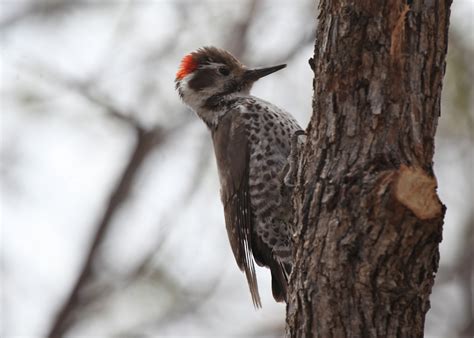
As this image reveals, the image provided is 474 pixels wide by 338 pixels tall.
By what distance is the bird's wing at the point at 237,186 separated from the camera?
6.03 metres

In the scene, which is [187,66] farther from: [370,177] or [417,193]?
[417,193]

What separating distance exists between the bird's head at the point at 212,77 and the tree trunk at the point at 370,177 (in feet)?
9.72

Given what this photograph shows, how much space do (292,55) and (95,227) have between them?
10.0 feet

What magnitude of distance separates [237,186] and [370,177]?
2887 millimetres

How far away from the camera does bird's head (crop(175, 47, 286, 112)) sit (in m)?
6.62

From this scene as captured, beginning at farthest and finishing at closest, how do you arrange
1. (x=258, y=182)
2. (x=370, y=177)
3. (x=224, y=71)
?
1. (x=224, y=71)
2. (x=258, y=182)
3. (x=370, y=177)

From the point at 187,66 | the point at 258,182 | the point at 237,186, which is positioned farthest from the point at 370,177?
the point at 187,66

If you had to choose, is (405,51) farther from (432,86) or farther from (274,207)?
(274,207)

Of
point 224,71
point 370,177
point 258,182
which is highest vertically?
point 224,71

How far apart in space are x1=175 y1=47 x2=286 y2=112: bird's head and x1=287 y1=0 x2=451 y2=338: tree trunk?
117 inches

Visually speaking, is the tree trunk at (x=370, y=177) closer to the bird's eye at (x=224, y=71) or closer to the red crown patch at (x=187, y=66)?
the bird's eye at (x=224, y=71)

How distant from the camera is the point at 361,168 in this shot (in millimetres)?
3293

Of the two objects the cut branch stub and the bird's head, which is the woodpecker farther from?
the cut branch stub

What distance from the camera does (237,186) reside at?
6.09 meters
